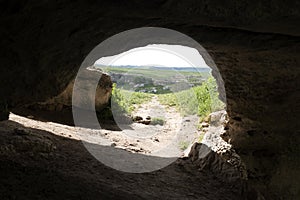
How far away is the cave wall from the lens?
202 centimetres

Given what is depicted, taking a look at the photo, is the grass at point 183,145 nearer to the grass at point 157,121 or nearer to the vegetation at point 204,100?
the vegetation at point 204,100

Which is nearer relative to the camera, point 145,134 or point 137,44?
point 137,44

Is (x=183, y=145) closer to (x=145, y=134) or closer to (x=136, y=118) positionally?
(x=145, y=134)

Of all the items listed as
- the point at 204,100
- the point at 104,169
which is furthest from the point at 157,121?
the point at 104,169

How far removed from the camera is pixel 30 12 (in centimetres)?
192

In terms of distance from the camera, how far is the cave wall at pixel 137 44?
202 cm

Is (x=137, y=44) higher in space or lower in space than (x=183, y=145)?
higher

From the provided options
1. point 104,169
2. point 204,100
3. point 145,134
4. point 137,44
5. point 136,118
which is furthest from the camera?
point 136,118

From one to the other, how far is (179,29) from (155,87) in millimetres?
13074

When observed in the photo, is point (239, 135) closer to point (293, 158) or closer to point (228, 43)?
point (293, 158)

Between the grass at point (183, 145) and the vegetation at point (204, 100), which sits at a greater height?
the vegetation at point (204, 100)

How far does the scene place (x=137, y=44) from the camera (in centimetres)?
321

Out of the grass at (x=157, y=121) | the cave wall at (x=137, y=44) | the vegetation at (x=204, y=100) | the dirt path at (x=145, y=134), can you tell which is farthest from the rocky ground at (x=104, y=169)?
the grass at (x=157, y=121)

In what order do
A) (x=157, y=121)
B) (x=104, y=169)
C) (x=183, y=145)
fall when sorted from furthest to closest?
(x=157, y=121) < (x=183, y=145) < (x=104, y=169)
